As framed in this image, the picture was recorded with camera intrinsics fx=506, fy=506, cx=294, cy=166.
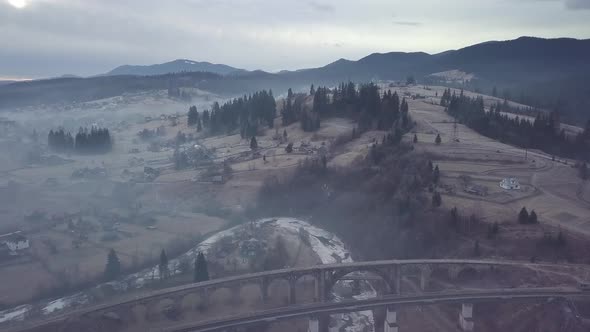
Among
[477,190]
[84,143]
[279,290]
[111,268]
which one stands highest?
[477,190]

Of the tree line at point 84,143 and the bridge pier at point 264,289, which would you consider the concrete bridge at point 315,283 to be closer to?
the bridge pier at point 264,289

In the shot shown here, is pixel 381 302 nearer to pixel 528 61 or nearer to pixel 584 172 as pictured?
pixel 584 172

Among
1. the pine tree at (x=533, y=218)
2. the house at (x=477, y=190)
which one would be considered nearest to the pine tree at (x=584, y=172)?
the house at (x=477, y=190)

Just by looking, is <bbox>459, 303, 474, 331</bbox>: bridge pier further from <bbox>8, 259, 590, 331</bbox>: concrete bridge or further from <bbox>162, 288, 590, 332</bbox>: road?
<bbox>162, 288, 590, 332</bbox>: road

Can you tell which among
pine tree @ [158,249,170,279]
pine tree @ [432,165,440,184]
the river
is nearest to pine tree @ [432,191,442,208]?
pine tree @ [432,165,440,184]

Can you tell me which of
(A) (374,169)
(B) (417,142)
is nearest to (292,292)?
(A) (374,169)

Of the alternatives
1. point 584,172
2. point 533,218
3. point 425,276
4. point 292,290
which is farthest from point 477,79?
point 292,290
